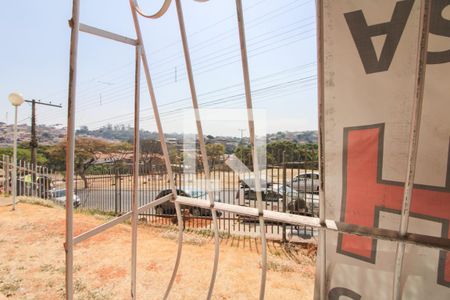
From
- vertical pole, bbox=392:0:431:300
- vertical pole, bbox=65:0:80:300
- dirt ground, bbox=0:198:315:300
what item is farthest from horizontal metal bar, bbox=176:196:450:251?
dirt ground, bbox=0:198:315:300

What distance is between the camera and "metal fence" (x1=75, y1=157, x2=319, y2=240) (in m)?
6.22

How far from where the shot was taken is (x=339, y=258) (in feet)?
4.05

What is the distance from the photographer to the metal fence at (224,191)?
622cm

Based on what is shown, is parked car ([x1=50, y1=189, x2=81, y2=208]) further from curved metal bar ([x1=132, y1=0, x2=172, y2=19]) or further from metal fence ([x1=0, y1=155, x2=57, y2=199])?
curved metal bar ([x1=132, y1=0, x2=172, y2=19])

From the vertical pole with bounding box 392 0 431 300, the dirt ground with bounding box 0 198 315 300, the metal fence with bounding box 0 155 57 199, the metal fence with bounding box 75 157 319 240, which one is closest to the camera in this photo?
the vertical pole with bounding box 392 0 431 300

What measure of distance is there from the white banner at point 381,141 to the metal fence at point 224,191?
289cm

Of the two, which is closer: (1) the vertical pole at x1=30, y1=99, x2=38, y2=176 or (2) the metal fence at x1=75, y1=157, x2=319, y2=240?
(2) the metal fence at x1=75, y1=157, x2=319, y2=240

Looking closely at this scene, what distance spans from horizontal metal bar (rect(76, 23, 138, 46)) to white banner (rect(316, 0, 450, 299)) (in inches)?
39.2

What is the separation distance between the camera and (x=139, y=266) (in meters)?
3.77

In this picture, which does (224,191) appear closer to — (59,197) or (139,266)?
(139,266)

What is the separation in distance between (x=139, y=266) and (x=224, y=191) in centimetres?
277

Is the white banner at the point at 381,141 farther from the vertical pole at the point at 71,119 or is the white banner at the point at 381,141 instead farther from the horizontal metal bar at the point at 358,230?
the vertical pole at the point at 71,119

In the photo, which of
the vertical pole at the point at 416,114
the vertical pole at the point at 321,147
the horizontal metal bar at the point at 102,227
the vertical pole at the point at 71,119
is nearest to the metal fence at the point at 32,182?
the horizontal metal bar at the point at 102,227

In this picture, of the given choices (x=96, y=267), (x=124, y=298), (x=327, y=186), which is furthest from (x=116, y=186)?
(x=327, y=186)
